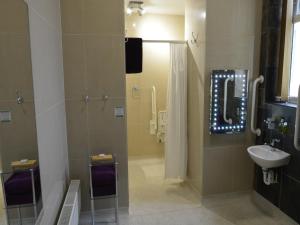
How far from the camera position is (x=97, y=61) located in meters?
2.65

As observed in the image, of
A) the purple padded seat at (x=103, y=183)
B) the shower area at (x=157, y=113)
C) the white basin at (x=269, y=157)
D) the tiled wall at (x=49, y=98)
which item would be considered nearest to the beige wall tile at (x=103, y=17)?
the tiled wall at (x=49, y=98)

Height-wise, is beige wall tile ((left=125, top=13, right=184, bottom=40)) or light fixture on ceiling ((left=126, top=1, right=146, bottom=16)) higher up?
light fixture on ceiling ((left=126, top=1, right=146, bottom=16))

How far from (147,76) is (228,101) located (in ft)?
6.12

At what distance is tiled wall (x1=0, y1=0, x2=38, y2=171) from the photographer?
104cm

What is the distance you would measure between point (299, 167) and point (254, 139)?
741 mm

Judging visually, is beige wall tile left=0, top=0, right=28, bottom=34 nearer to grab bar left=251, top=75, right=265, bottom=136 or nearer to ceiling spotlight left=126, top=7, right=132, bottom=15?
grab bar left=251, top=75, right=265, bottom=136

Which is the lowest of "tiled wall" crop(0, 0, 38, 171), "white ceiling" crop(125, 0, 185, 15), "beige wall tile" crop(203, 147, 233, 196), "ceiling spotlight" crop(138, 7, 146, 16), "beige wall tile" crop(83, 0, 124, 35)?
"beige wall tile" crop(203, 147, 233, 196)

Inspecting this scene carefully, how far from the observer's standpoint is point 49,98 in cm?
192

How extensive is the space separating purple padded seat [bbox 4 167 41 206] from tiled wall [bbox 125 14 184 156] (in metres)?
3.12

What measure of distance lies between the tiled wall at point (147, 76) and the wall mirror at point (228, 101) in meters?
1.66

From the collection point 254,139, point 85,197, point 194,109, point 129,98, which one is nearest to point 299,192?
point 254,139

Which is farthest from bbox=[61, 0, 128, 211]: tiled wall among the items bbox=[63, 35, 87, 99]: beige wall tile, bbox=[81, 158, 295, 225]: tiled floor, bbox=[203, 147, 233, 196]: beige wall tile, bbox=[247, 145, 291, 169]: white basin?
bbox=[247, 145, 291, 169]: white basin

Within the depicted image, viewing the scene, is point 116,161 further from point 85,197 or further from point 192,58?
point 192,58

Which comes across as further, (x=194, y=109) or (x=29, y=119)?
→ (x=194, y=109)
